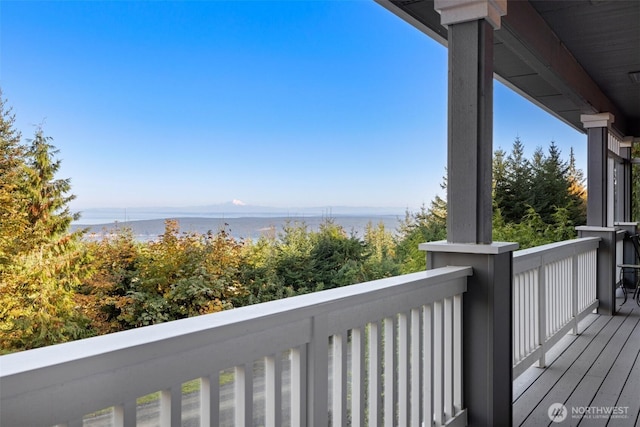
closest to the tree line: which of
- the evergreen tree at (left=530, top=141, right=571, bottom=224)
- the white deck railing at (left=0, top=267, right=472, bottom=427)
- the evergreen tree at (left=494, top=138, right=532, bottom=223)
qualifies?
the white deck railing at (left=0, top=267, right=472, bottom=427)

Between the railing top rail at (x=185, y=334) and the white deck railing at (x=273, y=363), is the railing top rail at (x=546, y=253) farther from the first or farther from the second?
the railing top rail at (x=185, y=334)

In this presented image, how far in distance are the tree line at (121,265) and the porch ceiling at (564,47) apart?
12.3 ft

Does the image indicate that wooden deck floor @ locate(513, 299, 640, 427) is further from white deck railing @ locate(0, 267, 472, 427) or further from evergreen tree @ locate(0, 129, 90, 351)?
evergreen tree @ locate(0, 129, 90, 351)

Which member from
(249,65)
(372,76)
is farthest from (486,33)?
(372,76)

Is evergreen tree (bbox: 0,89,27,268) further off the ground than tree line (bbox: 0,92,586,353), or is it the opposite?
evergreen tree (bbox: 0,89,27,268)

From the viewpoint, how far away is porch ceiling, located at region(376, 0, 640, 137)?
3160 mm

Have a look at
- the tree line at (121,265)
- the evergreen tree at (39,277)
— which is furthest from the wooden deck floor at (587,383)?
the evergreen tree at (39,277)

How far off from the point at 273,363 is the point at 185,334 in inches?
13.9

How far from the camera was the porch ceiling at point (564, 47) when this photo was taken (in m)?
3.16

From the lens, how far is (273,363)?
4.54ft

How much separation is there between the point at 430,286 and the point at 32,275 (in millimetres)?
5079

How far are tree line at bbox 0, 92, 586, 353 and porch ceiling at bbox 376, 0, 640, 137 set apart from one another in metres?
3.76

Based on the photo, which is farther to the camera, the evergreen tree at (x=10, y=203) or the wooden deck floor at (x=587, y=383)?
the evergreen tree at (x=10, y=203)

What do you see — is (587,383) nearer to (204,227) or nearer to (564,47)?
(564,47)
